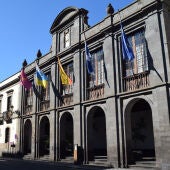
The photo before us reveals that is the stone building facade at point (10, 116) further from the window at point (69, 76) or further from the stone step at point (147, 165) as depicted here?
the stone step at point (147, 165)

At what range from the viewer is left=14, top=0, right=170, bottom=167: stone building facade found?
1516 cm

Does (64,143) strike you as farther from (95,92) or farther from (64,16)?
(64,16)

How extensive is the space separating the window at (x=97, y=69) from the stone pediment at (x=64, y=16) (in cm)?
493

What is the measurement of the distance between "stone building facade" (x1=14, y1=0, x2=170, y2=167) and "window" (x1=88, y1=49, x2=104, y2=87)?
0.07 m

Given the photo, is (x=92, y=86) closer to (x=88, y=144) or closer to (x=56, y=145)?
(x=88, y=144)

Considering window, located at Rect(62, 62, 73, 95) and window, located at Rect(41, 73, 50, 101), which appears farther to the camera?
window, located at Rect(41, 73, 50, 101)

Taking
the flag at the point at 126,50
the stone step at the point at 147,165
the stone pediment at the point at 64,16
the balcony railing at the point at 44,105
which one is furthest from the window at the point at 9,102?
the stone step at the point at 147,165

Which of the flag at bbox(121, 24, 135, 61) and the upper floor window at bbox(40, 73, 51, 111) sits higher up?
the flag at bbox(121, 24, 135, 61)

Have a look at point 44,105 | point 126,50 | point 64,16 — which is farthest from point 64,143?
point 64,16

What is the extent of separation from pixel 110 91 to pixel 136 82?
205 cm

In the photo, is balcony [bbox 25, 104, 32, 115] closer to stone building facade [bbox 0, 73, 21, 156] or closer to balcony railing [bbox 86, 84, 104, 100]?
stone building facade [bbox 0, 73, 21, 156]

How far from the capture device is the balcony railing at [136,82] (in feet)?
52.1

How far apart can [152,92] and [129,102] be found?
6.45 ft

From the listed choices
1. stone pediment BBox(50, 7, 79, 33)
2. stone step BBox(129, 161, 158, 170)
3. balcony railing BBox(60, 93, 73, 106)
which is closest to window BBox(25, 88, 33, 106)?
balcony railing BBox(60, 93, 73, 106)
